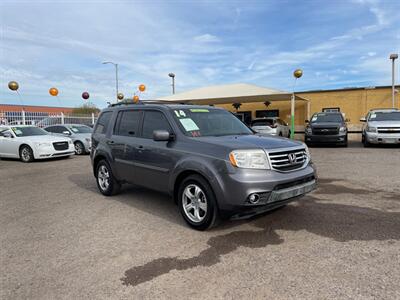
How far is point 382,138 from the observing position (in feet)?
45.1

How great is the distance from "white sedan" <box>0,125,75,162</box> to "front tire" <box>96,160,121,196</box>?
6.68 metres

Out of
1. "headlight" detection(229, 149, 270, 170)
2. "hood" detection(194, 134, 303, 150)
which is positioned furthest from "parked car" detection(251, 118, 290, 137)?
"headlight" detection(229, 149, 270, 170)

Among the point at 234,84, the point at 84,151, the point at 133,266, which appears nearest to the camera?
the point at 133,266

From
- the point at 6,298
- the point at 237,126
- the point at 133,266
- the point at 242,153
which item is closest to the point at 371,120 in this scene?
the point at 237,126

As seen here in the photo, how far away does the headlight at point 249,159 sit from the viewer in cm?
391

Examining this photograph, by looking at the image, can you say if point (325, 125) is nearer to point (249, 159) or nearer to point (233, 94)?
point (233, 94)

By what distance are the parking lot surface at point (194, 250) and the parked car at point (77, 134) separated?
27.6ft

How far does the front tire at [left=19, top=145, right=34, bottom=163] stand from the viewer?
1212 centimetres

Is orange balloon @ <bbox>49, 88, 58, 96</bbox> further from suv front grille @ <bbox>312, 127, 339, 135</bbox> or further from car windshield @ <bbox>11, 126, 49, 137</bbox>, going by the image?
suv front grille @ <bbox>312, 127, 339, 135</bbox>

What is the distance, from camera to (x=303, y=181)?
4.32 meters

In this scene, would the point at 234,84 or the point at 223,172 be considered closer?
the point at 223,172

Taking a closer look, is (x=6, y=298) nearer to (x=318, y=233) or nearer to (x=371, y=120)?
(x=318, y=233)

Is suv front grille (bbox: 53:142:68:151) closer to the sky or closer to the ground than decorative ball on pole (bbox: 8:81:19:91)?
closer to the ground

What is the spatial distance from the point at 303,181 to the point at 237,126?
65.0 inches
